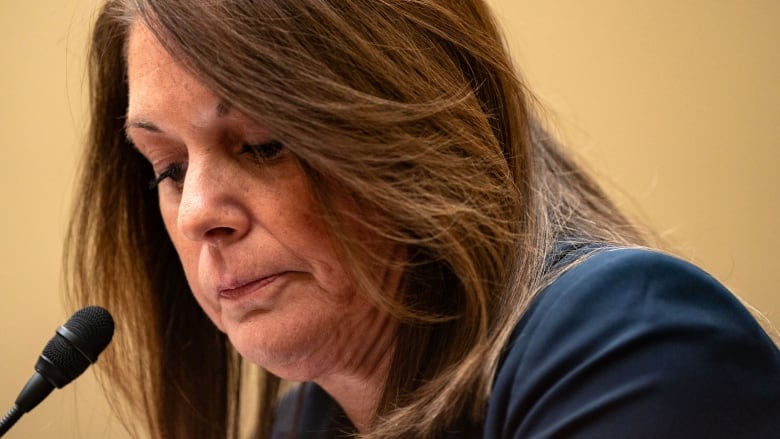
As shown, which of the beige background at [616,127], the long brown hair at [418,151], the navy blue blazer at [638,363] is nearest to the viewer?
the navy blue blazer at [638,363]

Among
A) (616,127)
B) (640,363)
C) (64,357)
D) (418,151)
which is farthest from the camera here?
(616,127)

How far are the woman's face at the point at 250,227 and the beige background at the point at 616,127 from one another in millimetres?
825

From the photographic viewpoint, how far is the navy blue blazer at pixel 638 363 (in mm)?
721

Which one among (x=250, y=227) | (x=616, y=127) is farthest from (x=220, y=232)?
(x=616, y=127)

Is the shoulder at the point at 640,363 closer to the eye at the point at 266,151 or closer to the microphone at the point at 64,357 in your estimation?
the eye at the point at 266,151

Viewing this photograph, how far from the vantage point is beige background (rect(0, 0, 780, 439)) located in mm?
1741

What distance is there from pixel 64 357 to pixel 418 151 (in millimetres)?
400

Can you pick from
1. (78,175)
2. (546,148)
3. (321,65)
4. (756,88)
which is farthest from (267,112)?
(756,88)

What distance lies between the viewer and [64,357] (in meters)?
1.00

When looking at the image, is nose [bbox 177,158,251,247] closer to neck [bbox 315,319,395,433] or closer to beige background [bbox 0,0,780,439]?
neck [bbox 315,319,395,433]

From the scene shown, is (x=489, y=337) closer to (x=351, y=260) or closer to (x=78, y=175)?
(x=351, y=260)

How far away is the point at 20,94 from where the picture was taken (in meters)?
1.87

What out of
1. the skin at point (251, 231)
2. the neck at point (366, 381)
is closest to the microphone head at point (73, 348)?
the skin at point (251, 231)

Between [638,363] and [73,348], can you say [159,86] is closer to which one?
[73,348]
